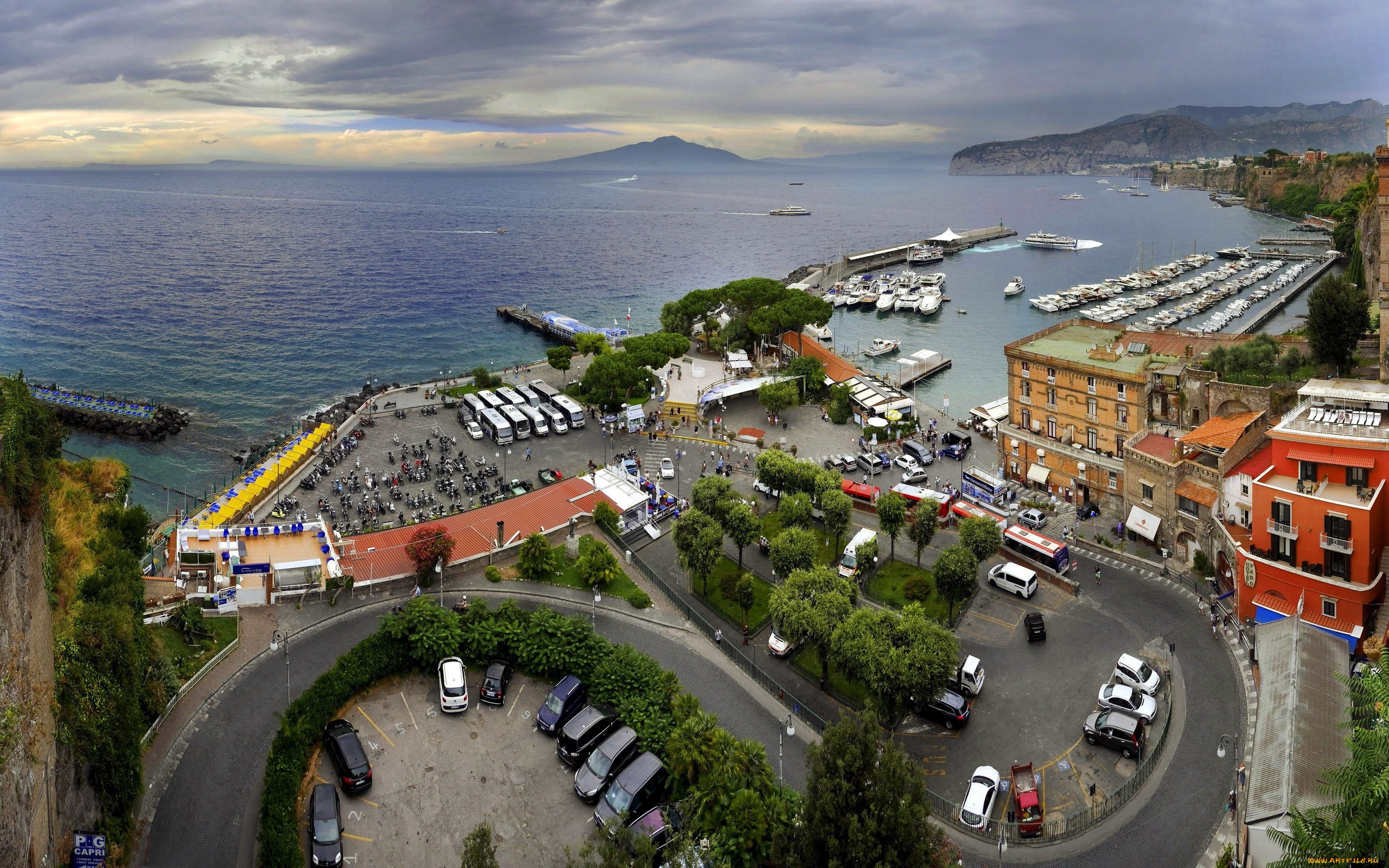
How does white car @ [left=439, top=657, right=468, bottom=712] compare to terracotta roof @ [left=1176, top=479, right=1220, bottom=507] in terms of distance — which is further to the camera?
terracotta roof @ [left=1176, top=479, right=1220, bottom=507]

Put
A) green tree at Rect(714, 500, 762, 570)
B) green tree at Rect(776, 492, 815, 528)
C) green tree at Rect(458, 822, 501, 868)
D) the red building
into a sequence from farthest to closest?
green tree at Rect(776, 492, 815, 528)
green tree at Rect(714, 500, 762, 570)
the red building
green tree at Rect(458, 822, 501, 868)

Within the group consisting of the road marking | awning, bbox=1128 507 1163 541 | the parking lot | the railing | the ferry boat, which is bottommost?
the railing

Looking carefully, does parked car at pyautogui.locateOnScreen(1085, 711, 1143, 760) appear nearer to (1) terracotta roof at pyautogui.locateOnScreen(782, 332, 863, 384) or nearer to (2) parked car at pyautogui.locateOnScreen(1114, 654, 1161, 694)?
(2) parked car at pyautogui.locateOnScreen(1114, 654, 1161, 694)

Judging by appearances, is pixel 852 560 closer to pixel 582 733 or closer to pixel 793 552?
pixel 793 552

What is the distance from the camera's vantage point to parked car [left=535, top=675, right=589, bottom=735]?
25750 mm

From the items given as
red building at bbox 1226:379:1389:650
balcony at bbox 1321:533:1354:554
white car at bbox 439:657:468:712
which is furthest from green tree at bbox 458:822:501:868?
balcony at bbox 1321:533:1354:554

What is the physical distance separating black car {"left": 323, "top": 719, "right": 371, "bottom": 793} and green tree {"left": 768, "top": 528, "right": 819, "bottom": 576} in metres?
16.5

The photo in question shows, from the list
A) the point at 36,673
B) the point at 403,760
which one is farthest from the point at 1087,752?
the point at 36,673

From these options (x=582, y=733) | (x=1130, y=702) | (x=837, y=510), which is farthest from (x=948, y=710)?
(x=837, y=510)

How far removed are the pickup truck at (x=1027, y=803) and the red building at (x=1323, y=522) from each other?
13158 mm

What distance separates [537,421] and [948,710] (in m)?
34.2

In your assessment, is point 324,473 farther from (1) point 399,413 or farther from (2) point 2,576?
(2) point 2,576

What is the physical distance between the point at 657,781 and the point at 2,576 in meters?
16.2

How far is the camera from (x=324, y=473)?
47.0m
